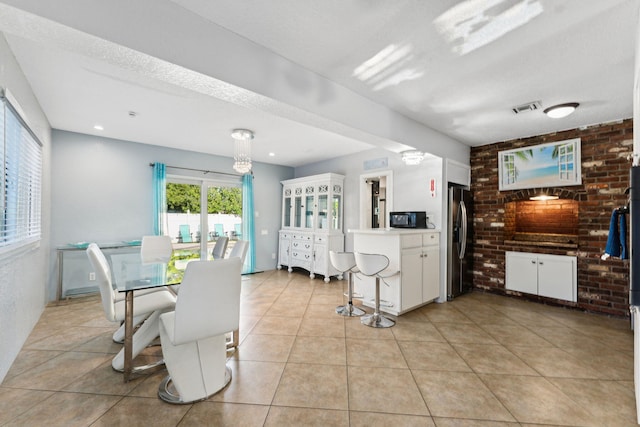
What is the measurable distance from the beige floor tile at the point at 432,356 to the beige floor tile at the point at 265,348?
3.62 ft

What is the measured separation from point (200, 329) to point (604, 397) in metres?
2.84

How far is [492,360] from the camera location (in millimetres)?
2455

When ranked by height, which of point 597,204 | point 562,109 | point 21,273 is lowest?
point 21,273

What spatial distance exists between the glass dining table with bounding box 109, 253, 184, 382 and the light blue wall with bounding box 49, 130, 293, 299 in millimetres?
2247

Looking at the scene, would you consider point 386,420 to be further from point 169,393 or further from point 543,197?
point 543,197

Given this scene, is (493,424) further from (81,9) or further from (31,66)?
(31,66)

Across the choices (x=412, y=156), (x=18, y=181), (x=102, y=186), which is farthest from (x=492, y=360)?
(x=102, y=186)

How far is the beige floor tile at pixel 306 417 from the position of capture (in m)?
1.69

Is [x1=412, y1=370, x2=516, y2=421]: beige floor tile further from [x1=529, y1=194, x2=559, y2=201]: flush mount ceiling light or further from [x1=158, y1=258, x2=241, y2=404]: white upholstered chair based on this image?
[x1=529, y1=194, x2=559, y2=201]: flush mount ceiling light

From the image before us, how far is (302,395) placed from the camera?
1959 mm

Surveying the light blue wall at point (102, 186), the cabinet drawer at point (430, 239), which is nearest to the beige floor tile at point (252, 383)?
the cabinet drawer at point (430, 239)

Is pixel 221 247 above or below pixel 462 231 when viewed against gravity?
below

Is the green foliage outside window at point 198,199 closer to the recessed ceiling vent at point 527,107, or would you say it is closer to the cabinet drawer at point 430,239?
the cabinet drawer at point 430,239

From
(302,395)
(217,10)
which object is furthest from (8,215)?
(302,395)
